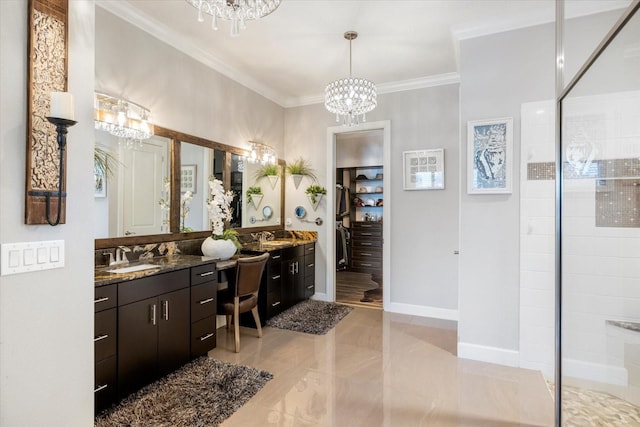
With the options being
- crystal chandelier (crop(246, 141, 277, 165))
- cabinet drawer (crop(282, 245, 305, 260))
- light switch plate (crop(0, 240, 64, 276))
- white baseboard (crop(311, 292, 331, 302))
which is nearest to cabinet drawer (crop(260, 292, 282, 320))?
cabinet drawer (crop(282, 245, 305, 260))

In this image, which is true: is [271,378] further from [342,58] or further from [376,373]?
[342,58]

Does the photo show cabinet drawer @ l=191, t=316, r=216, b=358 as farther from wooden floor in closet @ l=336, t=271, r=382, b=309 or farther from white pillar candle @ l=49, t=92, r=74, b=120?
wooden floor in closet @ l=336, t=271, r=382, b=309

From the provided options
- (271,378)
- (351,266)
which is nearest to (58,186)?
(271,378)

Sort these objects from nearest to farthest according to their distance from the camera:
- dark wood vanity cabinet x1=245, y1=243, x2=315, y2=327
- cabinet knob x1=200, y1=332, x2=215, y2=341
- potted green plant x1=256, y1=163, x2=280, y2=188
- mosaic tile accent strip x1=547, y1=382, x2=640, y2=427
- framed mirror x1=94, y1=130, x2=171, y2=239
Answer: mosaic tile accent strip x1=547, y1=382, x2=640, y2=427, framed mirror x1=94, y1=130, x2=171, y2=239, cabinet knob x1=200, y1=332, x2=215, y2=341, dark wood vanity cabinet x1=245, y1=243, x2=315, y2=327, potted green plant x1=256, y1=163, x2=280, y2=188

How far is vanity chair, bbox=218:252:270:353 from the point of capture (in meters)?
2.96

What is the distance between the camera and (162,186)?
3045 millimetres

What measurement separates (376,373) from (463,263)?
50.0 inches

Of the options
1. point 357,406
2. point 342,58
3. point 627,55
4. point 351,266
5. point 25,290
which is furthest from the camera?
point 351,266

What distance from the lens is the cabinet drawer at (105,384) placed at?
1.97 meters

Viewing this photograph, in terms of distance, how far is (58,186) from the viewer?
4.07 feet

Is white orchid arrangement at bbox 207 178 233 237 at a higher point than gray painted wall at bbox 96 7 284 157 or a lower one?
lower

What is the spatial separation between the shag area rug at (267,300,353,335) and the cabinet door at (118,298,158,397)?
1.49 meters

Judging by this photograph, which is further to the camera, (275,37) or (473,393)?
(275,37)

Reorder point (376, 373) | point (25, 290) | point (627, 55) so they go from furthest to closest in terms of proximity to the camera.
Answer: point (376, 373) < point (627, 55) < point (25, 290)
